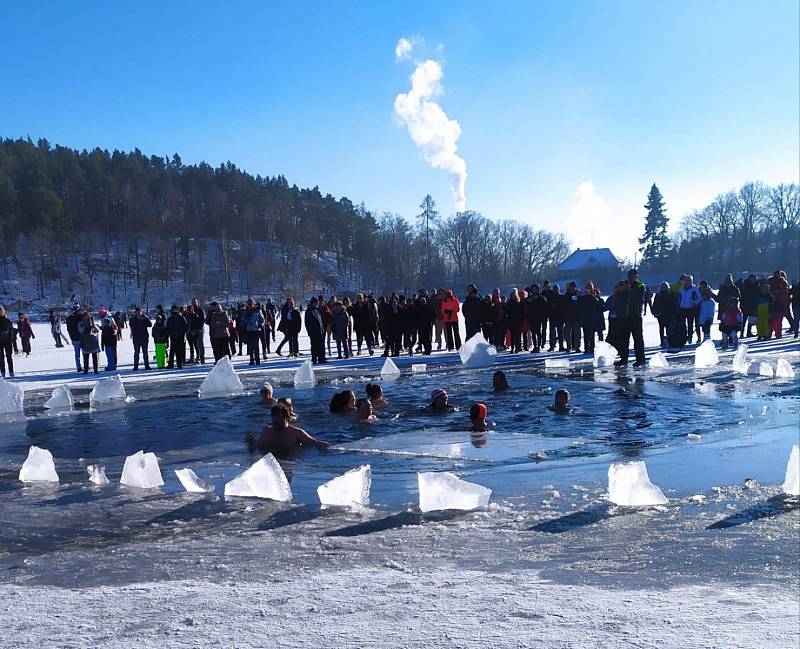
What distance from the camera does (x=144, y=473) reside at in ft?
23.9

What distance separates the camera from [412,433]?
10461 millimetres

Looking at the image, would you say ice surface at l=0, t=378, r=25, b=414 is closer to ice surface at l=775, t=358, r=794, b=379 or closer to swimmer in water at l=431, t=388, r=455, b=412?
swimmer in water at l=431, t=388, r=455, b=412

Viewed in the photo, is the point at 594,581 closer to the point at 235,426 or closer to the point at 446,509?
the point at 446,509

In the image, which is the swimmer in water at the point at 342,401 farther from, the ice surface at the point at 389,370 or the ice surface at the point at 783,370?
the ice surface at the point at 783,370

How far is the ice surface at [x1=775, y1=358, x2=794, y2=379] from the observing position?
45.9 feet

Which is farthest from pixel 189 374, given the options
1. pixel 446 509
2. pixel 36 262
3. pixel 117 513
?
pixel 36 262

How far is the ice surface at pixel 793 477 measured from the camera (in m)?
5.98

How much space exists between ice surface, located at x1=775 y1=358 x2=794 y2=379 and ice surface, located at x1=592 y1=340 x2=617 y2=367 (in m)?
3.52

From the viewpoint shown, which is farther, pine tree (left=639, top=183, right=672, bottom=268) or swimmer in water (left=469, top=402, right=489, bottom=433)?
pine tree (left=639, top=183, right=672, bottom=268)

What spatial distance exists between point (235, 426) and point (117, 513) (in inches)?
195

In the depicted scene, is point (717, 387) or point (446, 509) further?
point (717, 387)

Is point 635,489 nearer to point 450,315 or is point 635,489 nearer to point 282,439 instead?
point 282,439

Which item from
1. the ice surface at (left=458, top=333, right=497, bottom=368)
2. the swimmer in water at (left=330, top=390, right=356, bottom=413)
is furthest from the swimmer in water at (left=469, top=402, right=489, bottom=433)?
the ice surface at (left=458, top=333, right=497, bottom=368)

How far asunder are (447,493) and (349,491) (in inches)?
36.2
